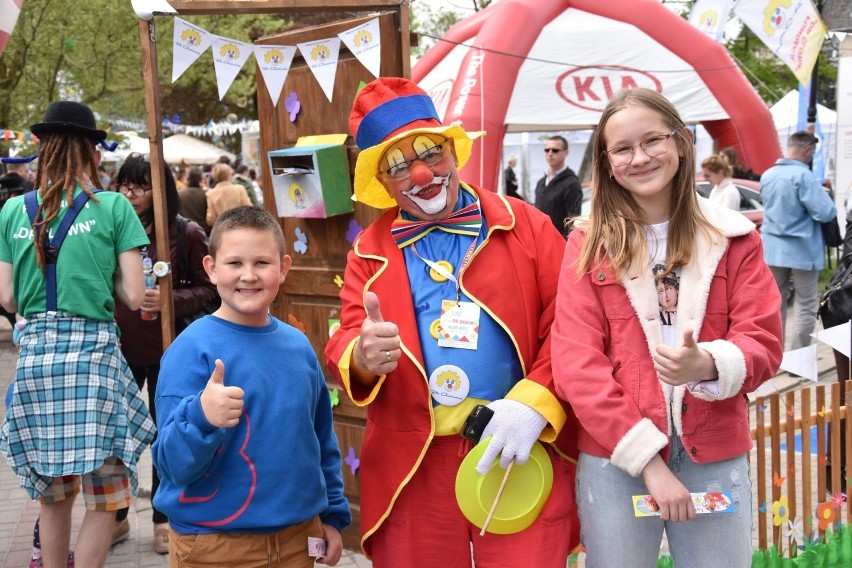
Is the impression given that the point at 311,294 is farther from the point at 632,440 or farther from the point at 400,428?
the point at 632,440

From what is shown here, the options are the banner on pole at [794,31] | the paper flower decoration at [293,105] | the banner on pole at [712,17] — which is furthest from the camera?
the banner on pole at [712,17]

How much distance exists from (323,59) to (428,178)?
4.70ft

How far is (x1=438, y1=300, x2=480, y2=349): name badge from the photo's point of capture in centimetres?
267

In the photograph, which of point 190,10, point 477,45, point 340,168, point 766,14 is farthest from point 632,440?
point 477,45

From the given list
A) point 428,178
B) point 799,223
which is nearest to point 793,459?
point 428,178

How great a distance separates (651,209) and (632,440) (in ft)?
2.10

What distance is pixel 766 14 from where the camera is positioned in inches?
348

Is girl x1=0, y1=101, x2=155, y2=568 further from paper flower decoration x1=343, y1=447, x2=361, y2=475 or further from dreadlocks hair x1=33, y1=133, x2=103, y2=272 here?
paper flower decoration x1=343, y1=447, x2=361, y2=475

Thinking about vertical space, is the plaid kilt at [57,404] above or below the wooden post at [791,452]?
above

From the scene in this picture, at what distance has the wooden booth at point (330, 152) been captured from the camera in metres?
3.81

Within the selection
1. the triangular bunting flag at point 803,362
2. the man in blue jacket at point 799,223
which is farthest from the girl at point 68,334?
the man in blue jacket at point 799,223

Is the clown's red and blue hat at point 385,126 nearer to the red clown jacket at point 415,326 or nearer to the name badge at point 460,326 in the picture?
the red clown jacket at point 415,326

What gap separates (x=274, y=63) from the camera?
13.1ft

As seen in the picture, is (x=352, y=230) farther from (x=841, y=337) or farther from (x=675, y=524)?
(x=841, y=337)
